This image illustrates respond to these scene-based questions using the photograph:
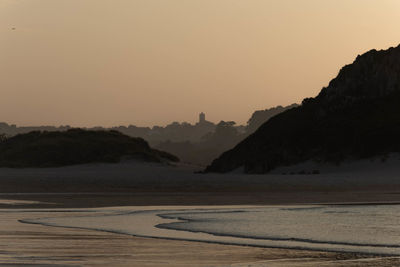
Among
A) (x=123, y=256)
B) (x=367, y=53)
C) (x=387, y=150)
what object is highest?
(x=367, y=53)

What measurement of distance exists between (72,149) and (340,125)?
3303cm

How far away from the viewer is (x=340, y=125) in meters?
77.4

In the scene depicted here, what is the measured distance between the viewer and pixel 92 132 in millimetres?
107250

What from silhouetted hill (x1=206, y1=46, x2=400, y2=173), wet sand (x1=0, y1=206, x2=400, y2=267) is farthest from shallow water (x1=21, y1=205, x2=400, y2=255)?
silhouetted hill (x1=206, y1=46, x2=400, y2=173)

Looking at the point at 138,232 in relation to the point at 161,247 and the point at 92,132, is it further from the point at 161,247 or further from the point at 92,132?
the point at 92,132

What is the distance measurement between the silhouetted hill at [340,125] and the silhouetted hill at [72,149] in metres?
16.9

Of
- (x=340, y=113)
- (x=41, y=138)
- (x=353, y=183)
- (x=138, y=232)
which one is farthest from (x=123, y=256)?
(x=41, y=138)

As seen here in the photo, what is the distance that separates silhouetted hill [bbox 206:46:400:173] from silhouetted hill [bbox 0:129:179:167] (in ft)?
55.3

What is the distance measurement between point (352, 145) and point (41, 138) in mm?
45048

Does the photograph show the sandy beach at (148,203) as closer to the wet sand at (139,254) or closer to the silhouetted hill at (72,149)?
the wet sand at (139,254)

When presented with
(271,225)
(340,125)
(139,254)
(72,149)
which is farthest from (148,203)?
(72,149)

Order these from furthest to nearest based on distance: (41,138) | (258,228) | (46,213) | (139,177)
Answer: (41,138) → (139,177) → (46,213) → (258,228)

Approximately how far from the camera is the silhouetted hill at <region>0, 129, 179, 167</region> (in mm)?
93688

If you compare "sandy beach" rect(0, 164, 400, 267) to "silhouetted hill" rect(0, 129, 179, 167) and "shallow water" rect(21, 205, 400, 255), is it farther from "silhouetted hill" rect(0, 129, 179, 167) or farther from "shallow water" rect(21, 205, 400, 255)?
"silhouetted hill" rect(0, 129, 179, 167)
